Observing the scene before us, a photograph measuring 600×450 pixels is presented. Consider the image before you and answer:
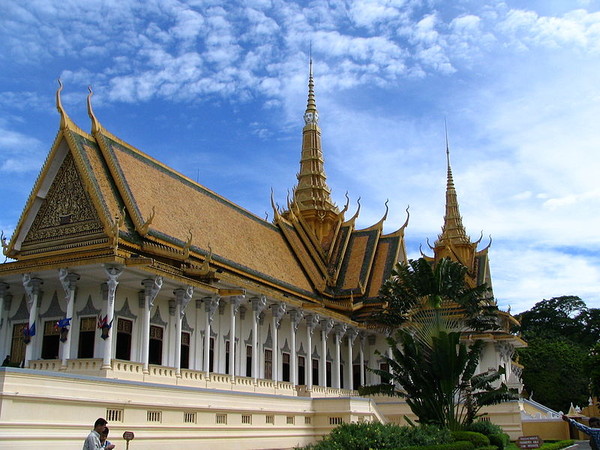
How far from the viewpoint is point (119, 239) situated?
60.2ft

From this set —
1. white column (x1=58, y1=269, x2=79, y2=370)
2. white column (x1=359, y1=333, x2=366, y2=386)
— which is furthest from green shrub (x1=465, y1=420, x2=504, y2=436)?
white column (x1=58, y1=269, x2=79, y2=370)

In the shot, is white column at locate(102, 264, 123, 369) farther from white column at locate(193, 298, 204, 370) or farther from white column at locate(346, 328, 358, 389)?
white column at locate(346, 328, 358, 389)

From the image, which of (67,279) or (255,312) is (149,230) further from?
(255,312)

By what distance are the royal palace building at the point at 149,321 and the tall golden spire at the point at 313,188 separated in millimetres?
8741

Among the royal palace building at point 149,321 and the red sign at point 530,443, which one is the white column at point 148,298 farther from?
the red sign at point 530,443

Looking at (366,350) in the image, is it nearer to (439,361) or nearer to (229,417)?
(439,361)

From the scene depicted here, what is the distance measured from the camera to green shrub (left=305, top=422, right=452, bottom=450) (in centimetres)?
1356

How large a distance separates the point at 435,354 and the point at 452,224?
1337 inches

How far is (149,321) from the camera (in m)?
18.9

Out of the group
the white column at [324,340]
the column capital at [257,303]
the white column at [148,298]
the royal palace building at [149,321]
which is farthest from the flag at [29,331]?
the white column at [324,340]

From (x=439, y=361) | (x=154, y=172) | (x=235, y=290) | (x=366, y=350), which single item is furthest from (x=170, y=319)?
(x=366, y=350)

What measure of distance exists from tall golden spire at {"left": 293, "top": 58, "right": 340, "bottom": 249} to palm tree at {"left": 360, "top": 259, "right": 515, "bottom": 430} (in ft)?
47.7

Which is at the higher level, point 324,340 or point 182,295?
point 182,295

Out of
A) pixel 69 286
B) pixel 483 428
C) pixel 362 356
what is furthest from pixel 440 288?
pixel 362 356
